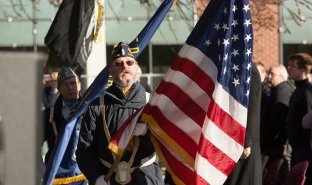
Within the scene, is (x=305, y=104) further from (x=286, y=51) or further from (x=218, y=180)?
(x=286, y=51)

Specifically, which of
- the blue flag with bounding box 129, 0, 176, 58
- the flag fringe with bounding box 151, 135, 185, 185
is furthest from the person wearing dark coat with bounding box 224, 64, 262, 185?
the flag fringe with bounding box 151, 135, 185, 185

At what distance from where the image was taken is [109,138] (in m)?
6.27

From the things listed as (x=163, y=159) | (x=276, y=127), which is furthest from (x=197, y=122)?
(x=276, y=127)

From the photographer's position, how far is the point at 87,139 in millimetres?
6305

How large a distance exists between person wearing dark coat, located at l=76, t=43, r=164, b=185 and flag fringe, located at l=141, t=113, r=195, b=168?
0.12m

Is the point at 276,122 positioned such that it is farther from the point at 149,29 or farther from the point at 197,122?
the point at 197,122

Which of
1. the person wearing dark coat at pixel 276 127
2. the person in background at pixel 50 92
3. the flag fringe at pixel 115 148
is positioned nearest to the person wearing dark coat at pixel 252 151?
the flag fringe at pixel 115 148

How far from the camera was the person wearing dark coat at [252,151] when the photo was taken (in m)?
7.55

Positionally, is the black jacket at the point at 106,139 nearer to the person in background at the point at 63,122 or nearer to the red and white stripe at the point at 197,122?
the red and white stripe at the point at 197,122

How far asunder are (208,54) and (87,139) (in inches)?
38.7

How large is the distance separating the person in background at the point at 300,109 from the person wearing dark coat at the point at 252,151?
136 cm

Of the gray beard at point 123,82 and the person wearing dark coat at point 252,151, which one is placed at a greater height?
the gray beard at point 123,82

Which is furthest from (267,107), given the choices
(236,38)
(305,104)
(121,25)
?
(121,25)

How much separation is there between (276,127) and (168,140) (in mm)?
4049
